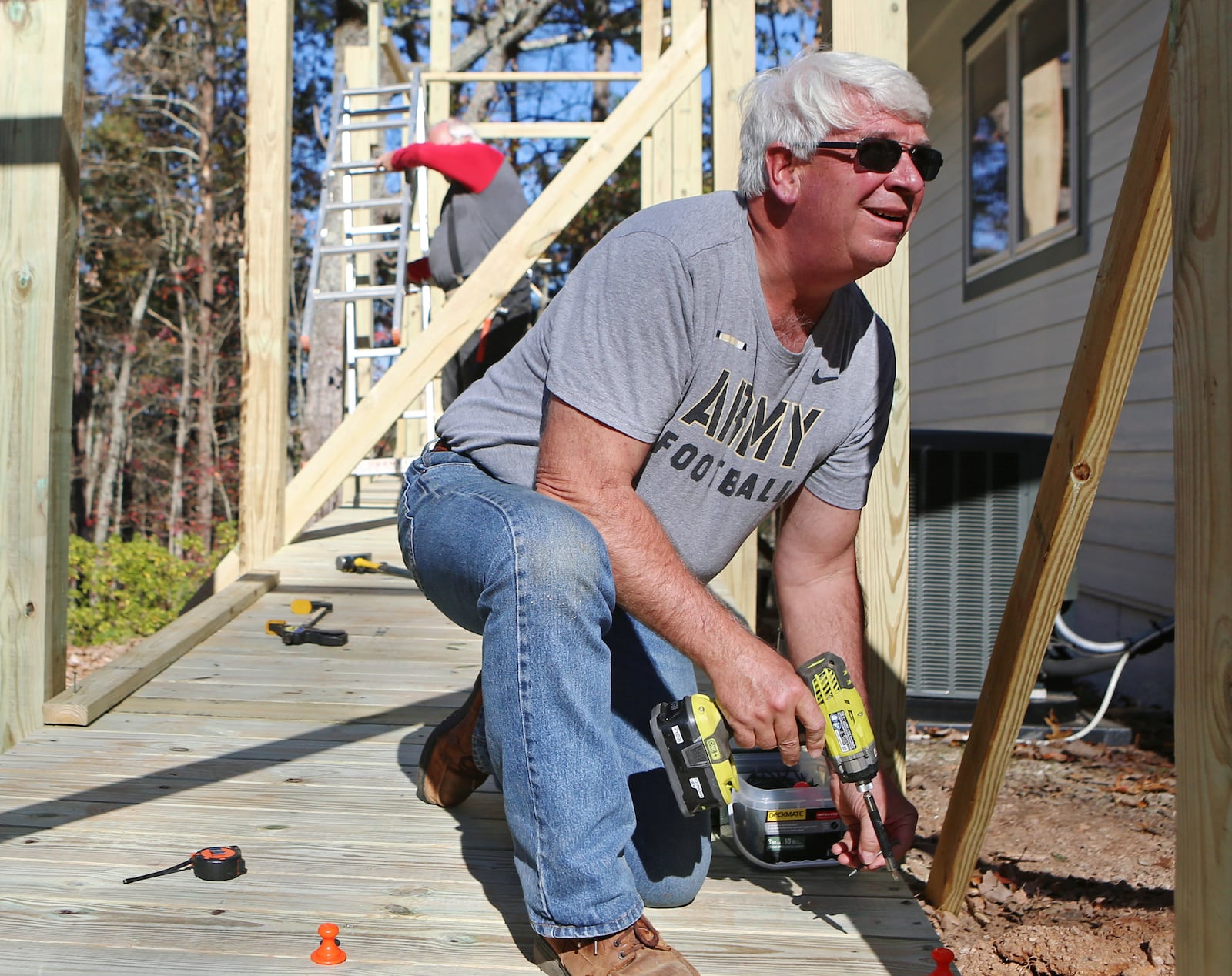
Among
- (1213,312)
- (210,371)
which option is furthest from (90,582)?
(1213,312)

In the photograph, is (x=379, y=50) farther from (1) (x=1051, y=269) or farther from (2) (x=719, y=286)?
(2) (x=719, y=286)

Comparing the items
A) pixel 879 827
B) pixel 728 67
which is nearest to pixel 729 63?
pixel 728 67

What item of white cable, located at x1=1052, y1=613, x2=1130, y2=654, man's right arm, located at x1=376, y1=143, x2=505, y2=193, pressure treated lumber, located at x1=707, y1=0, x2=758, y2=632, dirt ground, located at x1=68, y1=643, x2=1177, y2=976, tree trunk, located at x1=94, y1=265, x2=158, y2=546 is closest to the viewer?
dirt ground, located at x1=68, y1=643, x2=1177, y2=976

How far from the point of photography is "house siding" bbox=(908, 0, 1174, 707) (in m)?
5.04

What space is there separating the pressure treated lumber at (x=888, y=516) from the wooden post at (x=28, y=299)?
180 centimetres

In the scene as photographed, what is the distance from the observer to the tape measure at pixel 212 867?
6.39 feet

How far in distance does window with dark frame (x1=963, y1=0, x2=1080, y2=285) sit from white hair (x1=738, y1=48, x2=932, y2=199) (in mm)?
4371

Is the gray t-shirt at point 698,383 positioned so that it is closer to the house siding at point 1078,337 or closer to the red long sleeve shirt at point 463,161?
the house siding at point 1078,337

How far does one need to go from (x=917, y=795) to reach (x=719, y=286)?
237 cm

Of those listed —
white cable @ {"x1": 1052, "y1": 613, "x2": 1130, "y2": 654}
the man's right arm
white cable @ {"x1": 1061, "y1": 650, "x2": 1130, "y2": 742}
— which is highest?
the man's right arm

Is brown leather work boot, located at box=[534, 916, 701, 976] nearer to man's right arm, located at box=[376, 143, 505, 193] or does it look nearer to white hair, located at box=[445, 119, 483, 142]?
man's right arm, located at box=[376, 143, 505, 193]

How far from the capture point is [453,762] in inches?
91.6

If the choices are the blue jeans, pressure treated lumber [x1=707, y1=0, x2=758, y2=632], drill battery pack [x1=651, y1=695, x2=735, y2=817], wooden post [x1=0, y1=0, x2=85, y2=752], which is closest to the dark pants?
pressure treated lumber [x1=707, y1=0, x2=758, y2=632]

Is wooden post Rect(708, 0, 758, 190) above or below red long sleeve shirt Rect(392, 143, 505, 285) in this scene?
below
